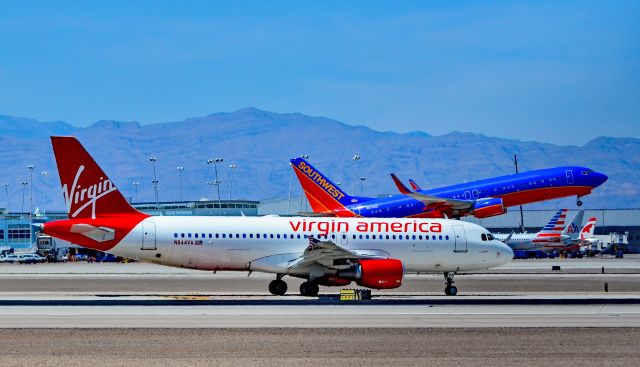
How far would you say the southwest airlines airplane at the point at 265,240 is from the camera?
44.0 metres

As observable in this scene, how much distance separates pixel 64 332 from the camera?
29578 mm

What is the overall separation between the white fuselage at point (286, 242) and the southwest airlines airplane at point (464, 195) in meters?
21.1

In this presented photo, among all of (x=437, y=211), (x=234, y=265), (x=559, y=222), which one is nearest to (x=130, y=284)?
(x=234, y=265)

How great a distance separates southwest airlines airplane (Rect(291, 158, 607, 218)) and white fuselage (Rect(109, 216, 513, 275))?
21.1 m

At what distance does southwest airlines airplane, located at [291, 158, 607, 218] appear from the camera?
232ft

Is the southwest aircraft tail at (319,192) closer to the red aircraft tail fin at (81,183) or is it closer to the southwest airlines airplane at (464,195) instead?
the southwest airlines airplane at (464,195)

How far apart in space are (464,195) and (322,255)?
103ft

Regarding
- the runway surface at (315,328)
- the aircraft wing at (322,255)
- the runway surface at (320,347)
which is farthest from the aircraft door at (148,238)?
the runway surface at (320,347)

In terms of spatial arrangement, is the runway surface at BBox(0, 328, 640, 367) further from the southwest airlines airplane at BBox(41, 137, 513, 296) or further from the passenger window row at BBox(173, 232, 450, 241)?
the passenger window row at BBox(173, 232, 450, 241)

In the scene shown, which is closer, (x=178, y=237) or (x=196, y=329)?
(x=196, y=329)

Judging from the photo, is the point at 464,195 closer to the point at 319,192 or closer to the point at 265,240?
the point at 319,192

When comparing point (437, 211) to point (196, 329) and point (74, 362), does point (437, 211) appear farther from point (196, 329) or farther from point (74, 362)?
point (74, 362)

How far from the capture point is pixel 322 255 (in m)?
44.9

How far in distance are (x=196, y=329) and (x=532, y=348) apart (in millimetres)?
10126
